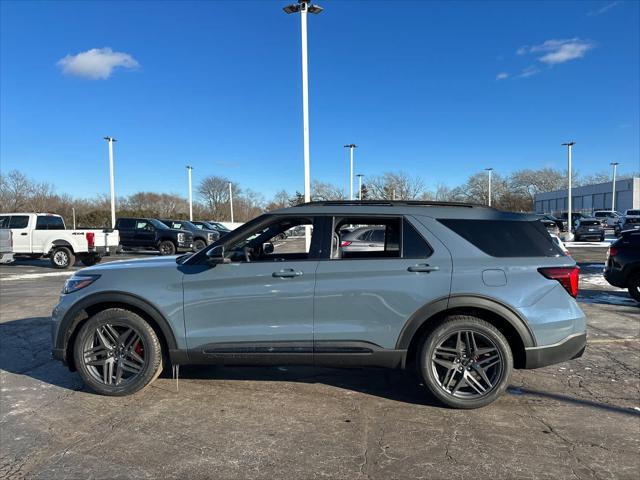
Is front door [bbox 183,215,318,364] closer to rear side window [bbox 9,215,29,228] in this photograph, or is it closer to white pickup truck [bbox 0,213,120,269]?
white pickup truck [bbox 0,213,120,269]

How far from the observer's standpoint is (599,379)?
4750 mm

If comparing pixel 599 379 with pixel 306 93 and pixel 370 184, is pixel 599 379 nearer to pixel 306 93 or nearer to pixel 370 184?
pixel 306 93

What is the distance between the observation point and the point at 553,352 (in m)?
3.90

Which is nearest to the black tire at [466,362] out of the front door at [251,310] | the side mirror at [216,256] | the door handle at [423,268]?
the door handle at [423,268]

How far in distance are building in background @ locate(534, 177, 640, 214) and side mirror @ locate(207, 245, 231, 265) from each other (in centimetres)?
6758

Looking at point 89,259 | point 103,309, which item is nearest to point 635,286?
point 103,309

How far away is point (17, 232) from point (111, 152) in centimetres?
2107

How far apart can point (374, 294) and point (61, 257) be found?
15319mm

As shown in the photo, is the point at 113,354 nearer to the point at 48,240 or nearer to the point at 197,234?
the point at 48,240

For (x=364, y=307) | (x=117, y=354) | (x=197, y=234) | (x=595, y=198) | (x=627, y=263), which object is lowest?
(x=117, y=354)

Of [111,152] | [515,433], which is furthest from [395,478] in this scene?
[111,152]

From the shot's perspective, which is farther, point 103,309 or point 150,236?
point 150,236

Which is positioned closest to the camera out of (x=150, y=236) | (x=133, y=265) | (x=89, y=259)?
(x=133, y=265)

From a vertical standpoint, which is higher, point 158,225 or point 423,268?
point 158,225
